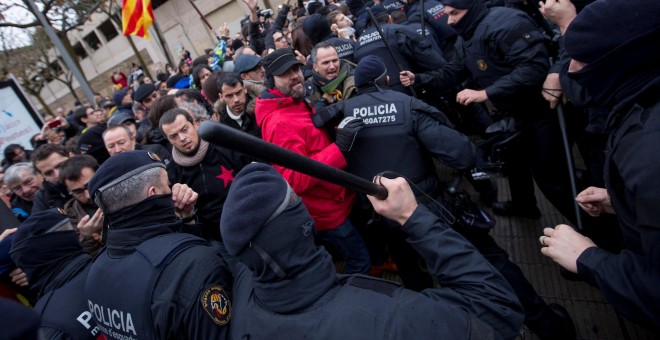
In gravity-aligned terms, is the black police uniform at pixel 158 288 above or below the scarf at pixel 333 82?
below

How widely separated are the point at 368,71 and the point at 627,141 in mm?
1665

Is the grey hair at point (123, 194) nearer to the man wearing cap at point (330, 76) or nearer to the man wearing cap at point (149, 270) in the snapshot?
the man wearing cap at point (149, 270)

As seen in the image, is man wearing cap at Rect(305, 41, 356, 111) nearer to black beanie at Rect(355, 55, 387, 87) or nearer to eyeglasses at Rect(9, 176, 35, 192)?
black beanie at Rect(355, 55, 387, 87)

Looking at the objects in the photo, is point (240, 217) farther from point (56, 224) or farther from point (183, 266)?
point (56, 224)

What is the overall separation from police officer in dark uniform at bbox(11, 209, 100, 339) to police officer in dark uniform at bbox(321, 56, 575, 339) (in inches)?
76.5

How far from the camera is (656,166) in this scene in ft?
3.58

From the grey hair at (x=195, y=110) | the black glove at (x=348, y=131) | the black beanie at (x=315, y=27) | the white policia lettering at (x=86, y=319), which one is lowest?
the white policia lettering at (x=86, y=319)

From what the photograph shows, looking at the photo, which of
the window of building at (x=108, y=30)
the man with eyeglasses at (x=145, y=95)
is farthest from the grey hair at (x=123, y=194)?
the window of building at (x=108, y=30)

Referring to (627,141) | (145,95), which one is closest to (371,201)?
(627,141)

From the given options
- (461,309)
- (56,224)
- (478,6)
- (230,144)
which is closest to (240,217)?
(230,144)

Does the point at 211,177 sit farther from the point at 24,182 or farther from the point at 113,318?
the point at 24,182

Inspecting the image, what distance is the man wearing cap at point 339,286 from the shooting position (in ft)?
3.88

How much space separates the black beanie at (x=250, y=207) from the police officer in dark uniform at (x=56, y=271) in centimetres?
126

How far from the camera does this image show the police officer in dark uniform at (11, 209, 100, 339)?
74.8 inches
